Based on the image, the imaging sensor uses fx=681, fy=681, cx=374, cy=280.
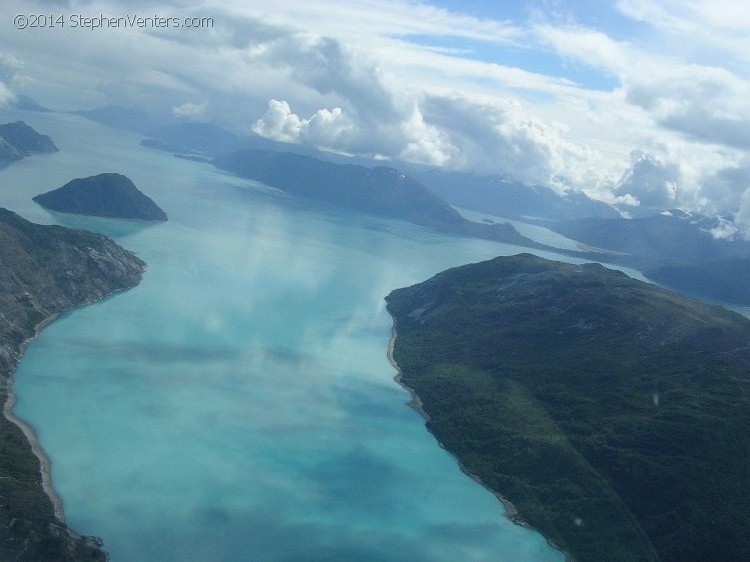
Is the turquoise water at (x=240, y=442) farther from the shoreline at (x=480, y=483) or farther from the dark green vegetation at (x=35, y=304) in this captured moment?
the dark green vegetation at (x=35, y=304)

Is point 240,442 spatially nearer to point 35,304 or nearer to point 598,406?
point 598,406

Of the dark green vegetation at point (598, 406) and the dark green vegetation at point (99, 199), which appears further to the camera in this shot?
the dark green vegetation at point (99, 199)

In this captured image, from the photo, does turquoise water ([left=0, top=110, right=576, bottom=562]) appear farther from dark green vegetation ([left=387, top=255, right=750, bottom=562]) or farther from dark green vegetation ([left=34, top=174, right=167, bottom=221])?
dark green vegetation ([left=34, top=174, right=167, bottom=221])

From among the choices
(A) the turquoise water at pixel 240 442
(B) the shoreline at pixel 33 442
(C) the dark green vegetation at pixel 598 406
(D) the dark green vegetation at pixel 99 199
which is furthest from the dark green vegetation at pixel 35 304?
(D) the dark green vegetation at pixel 99 199

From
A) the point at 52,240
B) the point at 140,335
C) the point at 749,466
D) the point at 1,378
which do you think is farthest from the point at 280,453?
the point at 52,240

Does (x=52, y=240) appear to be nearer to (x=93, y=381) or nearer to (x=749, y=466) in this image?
(x=93, y=381)

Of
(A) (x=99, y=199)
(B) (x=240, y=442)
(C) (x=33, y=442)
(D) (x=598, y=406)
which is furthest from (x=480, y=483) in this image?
(A) (x=99, y=199)

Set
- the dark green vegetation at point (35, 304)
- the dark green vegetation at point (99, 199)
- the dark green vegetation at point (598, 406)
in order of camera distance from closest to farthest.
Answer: the dark green vegetation at point (35, 304), the dark green vegetation at point (598, 406), the dark green vegetation at point (99, 199)

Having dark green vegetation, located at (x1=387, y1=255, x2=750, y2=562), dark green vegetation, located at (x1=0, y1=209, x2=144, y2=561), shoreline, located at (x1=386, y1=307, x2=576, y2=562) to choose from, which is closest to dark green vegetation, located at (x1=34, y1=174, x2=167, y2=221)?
dark green vegetation, located at (x1=0, y1=209, x2=144, y2=561)
